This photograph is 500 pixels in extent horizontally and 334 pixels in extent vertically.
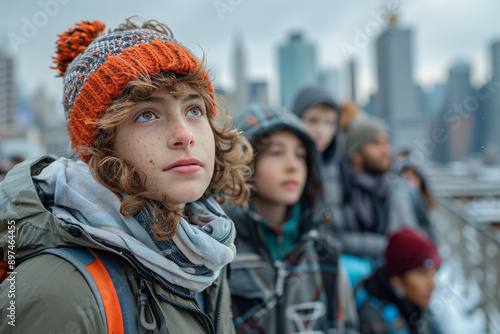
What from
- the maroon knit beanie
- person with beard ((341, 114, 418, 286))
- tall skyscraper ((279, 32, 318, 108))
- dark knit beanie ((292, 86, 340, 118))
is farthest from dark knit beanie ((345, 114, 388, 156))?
tall skyscraper ((279, 32, 318, 108))

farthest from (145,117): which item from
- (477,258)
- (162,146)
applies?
(477,258)

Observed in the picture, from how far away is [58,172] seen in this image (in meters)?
1.00

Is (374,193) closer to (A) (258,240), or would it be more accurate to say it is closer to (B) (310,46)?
(A) (258,240)

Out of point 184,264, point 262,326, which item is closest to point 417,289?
point 262,326

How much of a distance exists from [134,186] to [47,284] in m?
0.30

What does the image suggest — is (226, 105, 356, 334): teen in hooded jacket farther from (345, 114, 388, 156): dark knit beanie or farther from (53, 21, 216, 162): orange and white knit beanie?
(345, 114, 388, 156): dark knit beanie

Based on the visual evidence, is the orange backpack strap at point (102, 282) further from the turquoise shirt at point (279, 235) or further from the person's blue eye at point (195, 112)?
the turquoise shirt at point (279, 235)

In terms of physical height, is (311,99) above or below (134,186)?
above

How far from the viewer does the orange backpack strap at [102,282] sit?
0.82m

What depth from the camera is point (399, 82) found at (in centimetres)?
1307

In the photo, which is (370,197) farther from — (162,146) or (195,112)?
(162,146)

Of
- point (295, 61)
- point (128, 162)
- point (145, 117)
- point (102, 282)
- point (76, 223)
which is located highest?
point (295, 61)

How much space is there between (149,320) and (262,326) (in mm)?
1021

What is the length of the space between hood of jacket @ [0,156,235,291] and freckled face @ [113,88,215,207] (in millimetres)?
97
